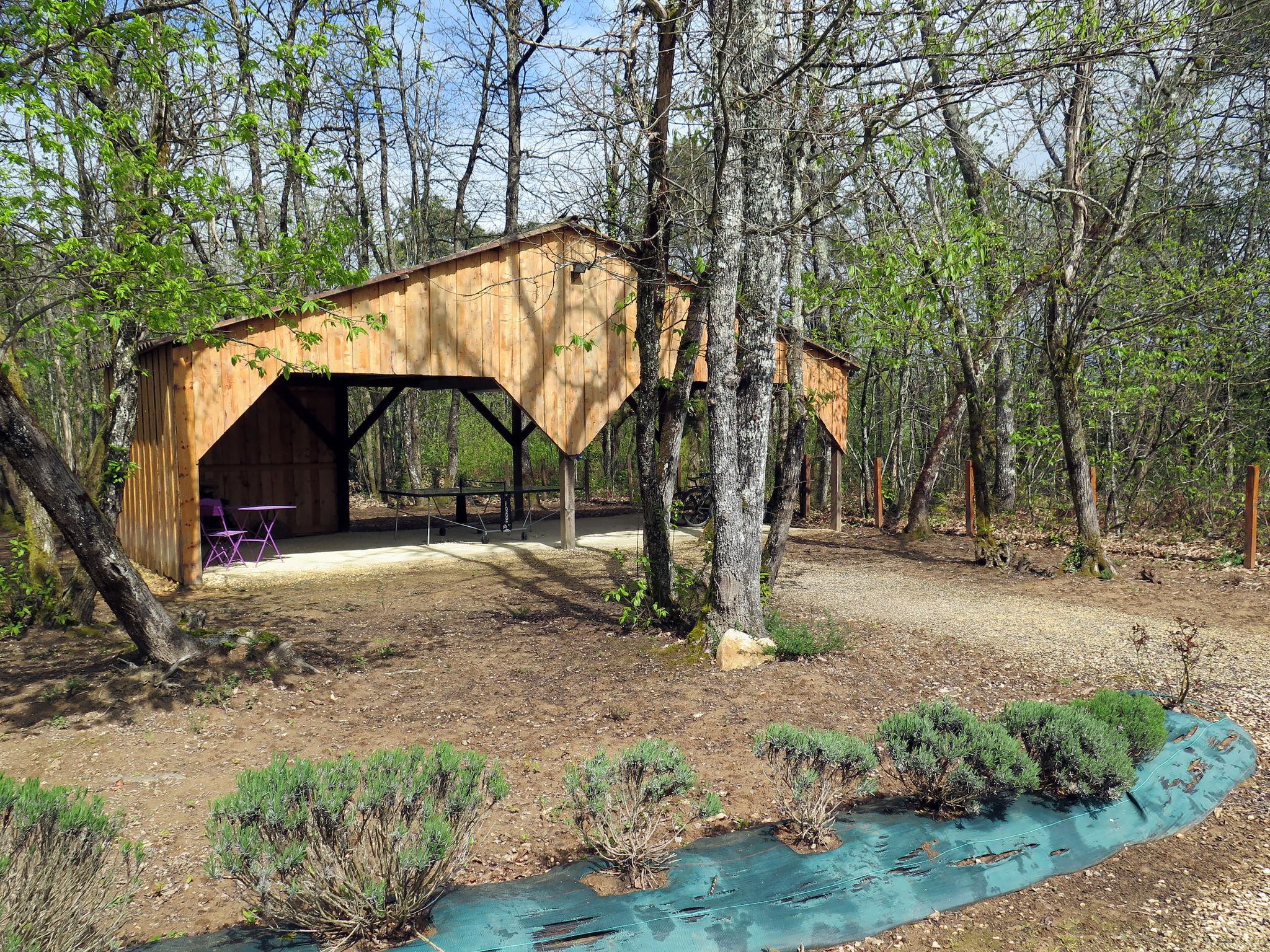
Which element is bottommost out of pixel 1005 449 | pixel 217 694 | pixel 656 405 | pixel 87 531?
pixel 217 694

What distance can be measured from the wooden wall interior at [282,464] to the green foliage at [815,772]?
11.7 meters

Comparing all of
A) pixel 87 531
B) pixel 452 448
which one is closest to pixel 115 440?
pixel 87 531

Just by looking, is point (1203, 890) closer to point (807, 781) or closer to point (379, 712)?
point (807, 781)

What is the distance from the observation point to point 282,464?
1402cm

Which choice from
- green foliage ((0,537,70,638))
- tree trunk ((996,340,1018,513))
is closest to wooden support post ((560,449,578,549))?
green foliage ((0,537,70,638))

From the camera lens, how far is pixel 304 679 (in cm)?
571

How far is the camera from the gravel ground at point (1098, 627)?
2975 millimetres

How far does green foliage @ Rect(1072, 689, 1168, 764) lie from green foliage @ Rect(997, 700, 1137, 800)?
6.1 inches

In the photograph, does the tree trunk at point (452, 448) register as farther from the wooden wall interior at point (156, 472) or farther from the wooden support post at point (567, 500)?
the wooden wall interior at point (156, 472)

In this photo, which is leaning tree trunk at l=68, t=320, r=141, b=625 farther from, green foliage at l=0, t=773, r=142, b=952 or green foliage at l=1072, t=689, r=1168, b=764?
green foliage at l=1072, t=689, r=1168, b=764

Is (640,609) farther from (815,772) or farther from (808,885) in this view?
(808,885)

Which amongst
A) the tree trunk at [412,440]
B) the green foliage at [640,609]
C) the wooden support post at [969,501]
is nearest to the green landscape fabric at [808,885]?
the green foliage at [640,609]

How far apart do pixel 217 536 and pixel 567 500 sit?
16.2 feet

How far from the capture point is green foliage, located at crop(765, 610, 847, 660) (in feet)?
19.4
